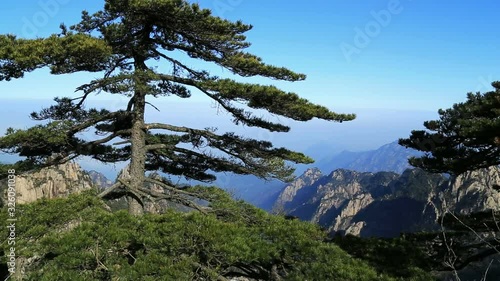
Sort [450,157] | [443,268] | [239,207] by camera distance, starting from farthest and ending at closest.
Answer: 1. [450,157]
2. [239,207]
3. [443,268]

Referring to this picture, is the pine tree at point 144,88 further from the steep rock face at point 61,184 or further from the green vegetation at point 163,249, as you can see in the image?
the steep rock face at point 61,184

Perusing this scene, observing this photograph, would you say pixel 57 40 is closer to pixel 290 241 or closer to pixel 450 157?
pixel 290 241

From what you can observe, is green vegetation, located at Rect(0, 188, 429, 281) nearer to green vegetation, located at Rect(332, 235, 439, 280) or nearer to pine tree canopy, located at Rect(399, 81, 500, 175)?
green vegetation, located at Rect(332, 235, 439, 280)

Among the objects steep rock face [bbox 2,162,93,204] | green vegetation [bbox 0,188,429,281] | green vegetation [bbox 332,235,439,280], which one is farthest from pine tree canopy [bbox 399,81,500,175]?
steep rock face [bbox 2,162,93,204]

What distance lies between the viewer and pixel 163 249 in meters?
6.36

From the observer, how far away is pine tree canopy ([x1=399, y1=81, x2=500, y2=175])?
8.15 meters

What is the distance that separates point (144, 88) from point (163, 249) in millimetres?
3475

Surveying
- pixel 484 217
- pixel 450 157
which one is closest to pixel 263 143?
pixel 450 157

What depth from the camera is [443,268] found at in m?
8.11

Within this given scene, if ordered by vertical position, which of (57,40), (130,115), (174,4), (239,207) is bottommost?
(239,207)

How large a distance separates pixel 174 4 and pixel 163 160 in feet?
16.6

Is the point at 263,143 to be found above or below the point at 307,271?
above

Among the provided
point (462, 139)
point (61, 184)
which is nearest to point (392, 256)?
point (462, 139)

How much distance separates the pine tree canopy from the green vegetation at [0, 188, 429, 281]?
319 cm
